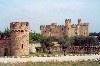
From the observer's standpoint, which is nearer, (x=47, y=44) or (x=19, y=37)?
(x=19, y=37)

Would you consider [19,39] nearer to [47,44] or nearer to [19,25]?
[19,25]

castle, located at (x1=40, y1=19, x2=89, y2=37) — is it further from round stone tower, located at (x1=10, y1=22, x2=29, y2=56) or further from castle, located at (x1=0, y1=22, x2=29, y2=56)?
round stone tower, located at (x1=10, y1=22, x2=29, y2=56)

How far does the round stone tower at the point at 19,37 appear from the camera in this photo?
161 ft

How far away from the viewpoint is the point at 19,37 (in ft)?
161

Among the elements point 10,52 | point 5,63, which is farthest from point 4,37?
point 5,63

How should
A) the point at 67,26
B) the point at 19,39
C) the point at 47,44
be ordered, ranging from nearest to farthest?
the point at 19,39, the point at 47,44, the point at 67,26

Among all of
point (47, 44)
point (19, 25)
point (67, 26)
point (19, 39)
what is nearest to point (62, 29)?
point (67, 26)

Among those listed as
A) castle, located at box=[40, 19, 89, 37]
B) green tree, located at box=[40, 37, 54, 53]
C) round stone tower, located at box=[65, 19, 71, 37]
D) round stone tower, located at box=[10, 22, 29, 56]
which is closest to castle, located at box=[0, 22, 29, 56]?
round stone tower, located at box=[10, 22, 29, 56]

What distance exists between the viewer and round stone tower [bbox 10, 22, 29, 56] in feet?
161

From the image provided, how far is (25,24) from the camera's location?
4931 centimetres

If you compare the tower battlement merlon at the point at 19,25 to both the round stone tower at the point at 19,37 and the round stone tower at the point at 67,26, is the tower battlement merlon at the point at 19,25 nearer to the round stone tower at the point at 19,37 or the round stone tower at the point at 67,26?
the round stone tower at the point at 19,37

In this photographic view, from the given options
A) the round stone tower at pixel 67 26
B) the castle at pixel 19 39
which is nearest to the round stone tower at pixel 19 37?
the castle at pixel 19 39

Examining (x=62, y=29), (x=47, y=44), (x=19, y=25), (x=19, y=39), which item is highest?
(x=62, y=29)

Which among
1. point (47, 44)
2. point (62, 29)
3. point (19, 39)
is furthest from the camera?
point (62, 29)
